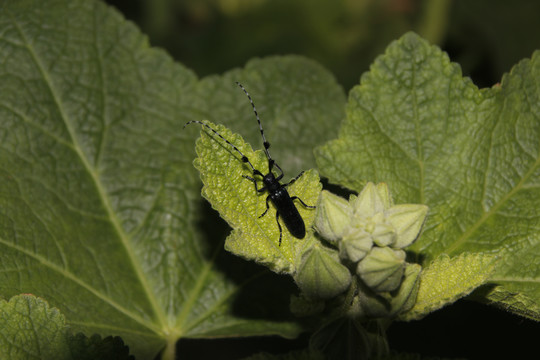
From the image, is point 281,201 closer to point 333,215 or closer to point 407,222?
point 333,215

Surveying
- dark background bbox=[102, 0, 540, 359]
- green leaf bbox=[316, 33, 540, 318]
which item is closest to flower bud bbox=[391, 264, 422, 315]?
green leaf bbox=[316, 33, 540, 318]

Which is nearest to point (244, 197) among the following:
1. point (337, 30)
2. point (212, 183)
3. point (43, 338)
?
point (212, 183)

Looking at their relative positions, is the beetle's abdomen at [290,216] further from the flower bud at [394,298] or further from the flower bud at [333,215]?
the flower bud at [394,298]

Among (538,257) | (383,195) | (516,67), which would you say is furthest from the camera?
(516,67)

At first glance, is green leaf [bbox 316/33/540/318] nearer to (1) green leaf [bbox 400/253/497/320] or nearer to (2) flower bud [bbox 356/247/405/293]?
(1) green leaf [bbox 400/253/497/320]

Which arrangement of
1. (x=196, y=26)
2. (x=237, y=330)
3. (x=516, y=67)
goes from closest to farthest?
(x=516, y=67) < (x=237, y=330) < (x=196, y=26)

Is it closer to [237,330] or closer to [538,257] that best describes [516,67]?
[538,257]

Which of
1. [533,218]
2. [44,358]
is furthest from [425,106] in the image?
[44,358]
